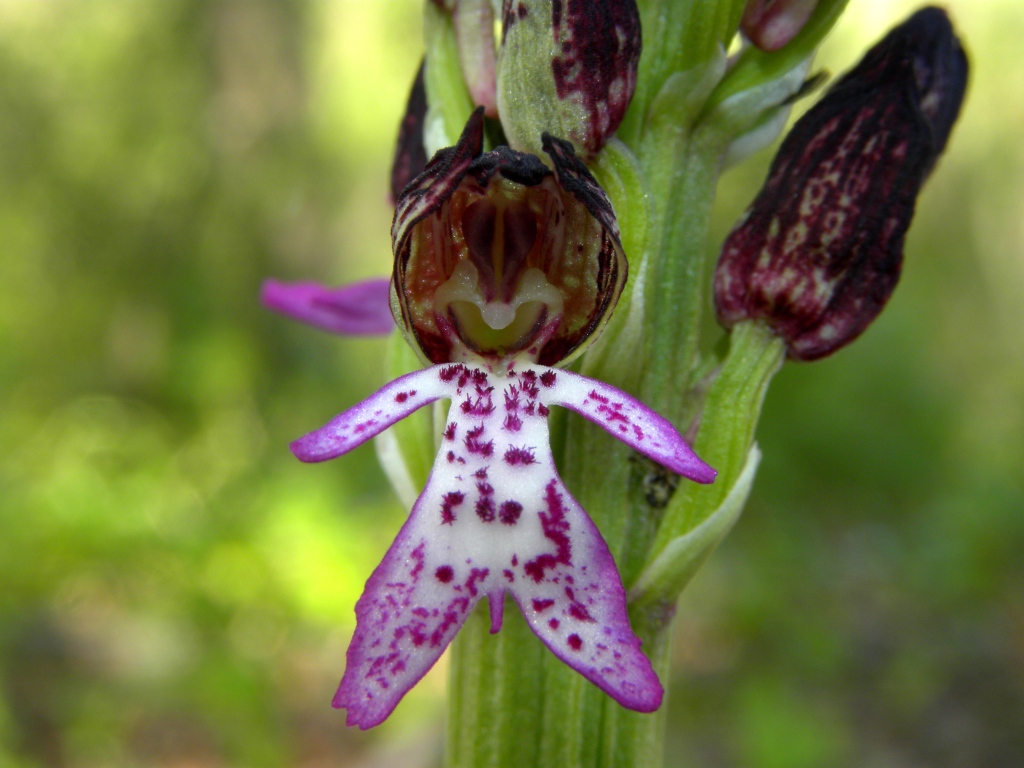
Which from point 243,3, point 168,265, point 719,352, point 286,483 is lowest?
point 719,352

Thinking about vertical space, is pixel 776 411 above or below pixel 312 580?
above

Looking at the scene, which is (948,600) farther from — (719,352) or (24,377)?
(24,377)

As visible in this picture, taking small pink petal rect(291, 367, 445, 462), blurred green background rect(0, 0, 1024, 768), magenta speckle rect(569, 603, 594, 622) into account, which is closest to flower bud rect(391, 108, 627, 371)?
small pink petal rect(291, 367, 445, 462)

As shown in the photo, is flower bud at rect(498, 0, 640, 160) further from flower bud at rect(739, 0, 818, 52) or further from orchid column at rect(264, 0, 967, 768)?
flower bud at rect(739, 0, 818, 52)

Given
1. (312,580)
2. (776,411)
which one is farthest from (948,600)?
(312,580)

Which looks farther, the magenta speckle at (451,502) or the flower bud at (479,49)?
the flower bud at (479,49)

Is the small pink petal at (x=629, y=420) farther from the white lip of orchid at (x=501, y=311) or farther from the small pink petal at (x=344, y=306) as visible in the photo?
the small pink petal at (x=344, y=306)

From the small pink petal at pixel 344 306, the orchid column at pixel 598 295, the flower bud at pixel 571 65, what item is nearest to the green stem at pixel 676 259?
the orchid column at pixel 598 295

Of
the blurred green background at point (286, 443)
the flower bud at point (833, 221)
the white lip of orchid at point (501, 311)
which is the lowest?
the white lip of orchid at point (501, 311)
